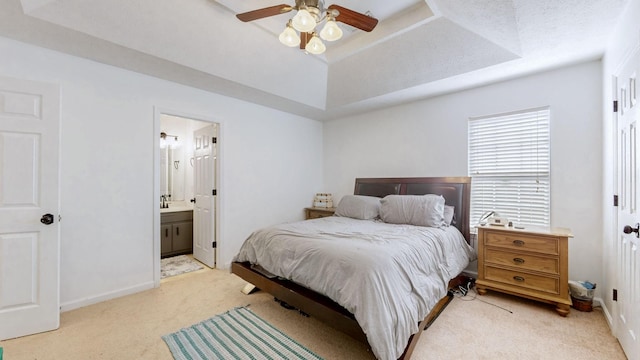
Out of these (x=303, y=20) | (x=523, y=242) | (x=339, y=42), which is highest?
(x=339, y=42)

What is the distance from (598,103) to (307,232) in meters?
3.28

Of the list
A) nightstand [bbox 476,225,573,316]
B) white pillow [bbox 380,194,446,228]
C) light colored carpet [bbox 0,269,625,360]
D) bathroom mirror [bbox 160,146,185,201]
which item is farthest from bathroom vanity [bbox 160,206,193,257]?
nightstand [bbox 476,225,573,316]

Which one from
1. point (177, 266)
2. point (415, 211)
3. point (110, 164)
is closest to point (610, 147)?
point (415, 211)

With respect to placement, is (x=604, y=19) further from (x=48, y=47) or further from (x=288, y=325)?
(x=48, y=47)

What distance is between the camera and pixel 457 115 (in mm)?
3602

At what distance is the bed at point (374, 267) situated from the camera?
1.67 m

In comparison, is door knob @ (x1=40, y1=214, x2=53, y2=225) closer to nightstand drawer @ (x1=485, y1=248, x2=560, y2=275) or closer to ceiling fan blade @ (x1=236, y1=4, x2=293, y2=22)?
ceiling fan blade @ (x1=236, y1=4, x2=293, y2=22)

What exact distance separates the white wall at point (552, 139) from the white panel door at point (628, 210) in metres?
0.72

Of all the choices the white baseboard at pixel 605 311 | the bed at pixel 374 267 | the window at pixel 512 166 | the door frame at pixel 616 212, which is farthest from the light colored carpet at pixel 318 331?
the window at pixel 512 166

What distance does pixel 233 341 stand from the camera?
2.07 m

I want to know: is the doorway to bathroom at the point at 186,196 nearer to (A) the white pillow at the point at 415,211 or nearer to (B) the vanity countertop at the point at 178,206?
(B) the vanity countertop at the point at 178,206

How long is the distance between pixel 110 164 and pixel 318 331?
274cm

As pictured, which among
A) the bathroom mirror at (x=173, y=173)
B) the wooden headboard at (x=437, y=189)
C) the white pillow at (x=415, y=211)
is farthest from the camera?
the bathroom mirror at (x=173, y=173)

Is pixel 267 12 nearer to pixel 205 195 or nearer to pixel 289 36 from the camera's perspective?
pixel 289 36
